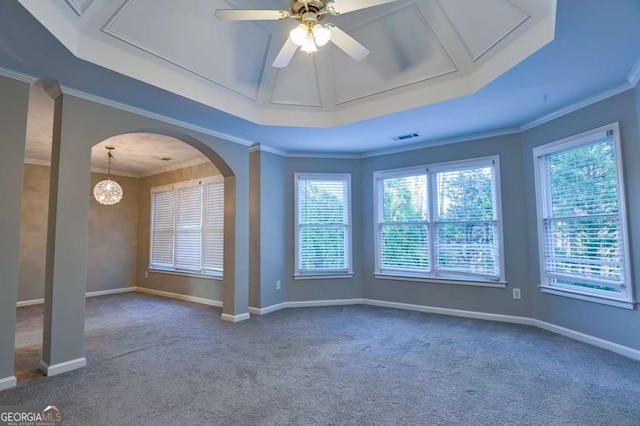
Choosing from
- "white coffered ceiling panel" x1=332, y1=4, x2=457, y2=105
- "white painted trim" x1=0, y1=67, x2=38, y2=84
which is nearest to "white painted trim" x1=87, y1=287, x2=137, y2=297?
"white painted trim" x1=0, y1=67, x2=38, y2=84

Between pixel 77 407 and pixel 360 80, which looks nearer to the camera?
pixel 77 407

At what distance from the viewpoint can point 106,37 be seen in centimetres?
270

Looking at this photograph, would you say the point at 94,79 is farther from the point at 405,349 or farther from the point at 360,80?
the point at 405,349

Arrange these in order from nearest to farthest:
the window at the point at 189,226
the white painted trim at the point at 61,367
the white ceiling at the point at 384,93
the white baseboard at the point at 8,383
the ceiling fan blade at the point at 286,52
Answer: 1. the white ceiling at the point at 384,93
2. the ceiling fan blade at the point at 286,52
3. the white baseboard at the point at 8,383
4. the white painted trim at the point at 61,367
5. the window at the point at 189,226

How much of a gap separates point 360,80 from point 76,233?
3292 mm

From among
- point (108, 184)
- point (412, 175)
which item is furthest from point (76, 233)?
point (412, 175)

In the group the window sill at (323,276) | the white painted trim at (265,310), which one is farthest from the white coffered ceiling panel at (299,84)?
the white painted trim at (265,310)

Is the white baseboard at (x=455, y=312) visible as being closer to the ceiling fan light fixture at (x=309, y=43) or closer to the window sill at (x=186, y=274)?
the window sill at (x=186, y=274)

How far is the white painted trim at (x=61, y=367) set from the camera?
284 centimetres

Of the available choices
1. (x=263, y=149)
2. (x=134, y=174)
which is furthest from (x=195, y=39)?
(x=134, y=174)

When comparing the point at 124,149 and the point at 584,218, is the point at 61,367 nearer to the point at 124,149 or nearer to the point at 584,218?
the point at 124,149

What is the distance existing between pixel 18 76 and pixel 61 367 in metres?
2.53

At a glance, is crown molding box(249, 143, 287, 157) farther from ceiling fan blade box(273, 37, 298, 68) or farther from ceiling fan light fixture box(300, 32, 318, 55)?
ceiling fan light fixture box(300, 32, 318, 55)

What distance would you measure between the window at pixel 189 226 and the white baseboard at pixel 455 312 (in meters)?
2.81
